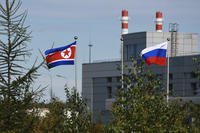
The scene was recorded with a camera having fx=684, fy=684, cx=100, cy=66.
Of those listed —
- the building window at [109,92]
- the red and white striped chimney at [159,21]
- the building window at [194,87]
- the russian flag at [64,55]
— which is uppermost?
the red and white striped chimney at [159,21]

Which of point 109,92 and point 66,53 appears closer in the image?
point 66,53

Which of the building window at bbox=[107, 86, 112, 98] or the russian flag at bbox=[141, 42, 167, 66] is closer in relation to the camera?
the russian flag at bbox=[141, 42, 167, 66]

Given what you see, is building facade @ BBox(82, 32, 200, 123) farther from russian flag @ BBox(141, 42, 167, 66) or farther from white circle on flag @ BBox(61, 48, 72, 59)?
white circle on flag @ BBox(61, 48, 72, 59)

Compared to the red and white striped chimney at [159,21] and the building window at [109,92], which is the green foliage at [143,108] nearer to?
the red and white striped chimney at [159,21]

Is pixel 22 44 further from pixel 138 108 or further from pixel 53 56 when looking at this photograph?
pixel 53 56

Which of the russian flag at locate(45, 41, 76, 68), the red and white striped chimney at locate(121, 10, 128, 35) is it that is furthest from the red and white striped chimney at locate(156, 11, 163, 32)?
the russian flag at locate(45, 41, 76, 68)

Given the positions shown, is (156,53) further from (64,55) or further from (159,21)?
(159,21)

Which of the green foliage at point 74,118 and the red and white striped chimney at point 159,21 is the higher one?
the red and white striped chimney at point 159,21

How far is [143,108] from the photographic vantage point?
21656 mm

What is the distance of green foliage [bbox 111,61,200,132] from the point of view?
21.3 metres

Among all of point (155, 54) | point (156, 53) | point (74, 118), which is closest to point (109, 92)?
point (156, 53)

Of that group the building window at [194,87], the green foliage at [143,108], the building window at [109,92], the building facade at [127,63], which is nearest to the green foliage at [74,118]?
the green foliage at [143,108]

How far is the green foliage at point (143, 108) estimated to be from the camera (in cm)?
2127

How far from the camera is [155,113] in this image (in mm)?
21859
